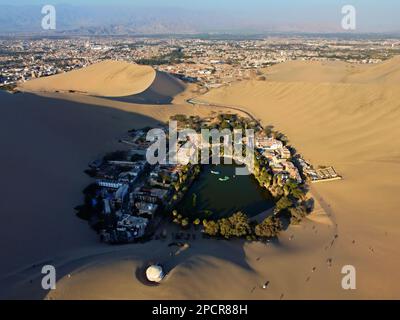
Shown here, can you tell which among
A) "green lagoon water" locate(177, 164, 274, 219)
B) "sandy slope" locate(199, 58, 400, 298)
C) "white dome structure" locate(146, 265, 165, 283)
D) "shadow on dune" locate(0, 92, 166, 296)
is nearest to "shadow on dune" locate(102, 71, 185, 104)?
"sandy slope" locate(199, 58, 400, 298)

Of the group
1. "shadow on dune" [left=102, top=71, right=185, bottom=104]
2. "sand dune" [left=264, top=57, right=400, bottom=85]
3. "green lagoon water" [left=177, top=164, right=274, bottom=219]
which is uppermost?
"sand dune" [left=264, top=57, right=400, bottom=85]

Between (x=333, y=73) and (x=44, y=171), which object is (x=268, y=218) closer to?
(x=44, y=171)

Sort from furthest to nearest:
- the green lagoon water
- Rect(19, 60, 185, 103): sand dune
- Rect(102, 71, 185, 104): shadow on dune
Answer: Rect(19, 60, 185, 103): sand dune
Rect(102, 71, 185, 104): shadow on dune
the green lagoon water

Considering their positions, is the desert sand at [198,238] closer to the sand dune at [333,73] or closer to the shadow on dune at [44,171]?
the shadow on dune at [44,171]

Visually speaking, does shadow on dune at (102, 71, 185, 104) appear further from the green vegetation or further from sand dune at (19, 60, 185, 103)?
the green vegetation

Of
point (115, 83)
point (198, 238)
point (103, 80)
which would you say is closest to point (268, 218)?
point (198, 238)
